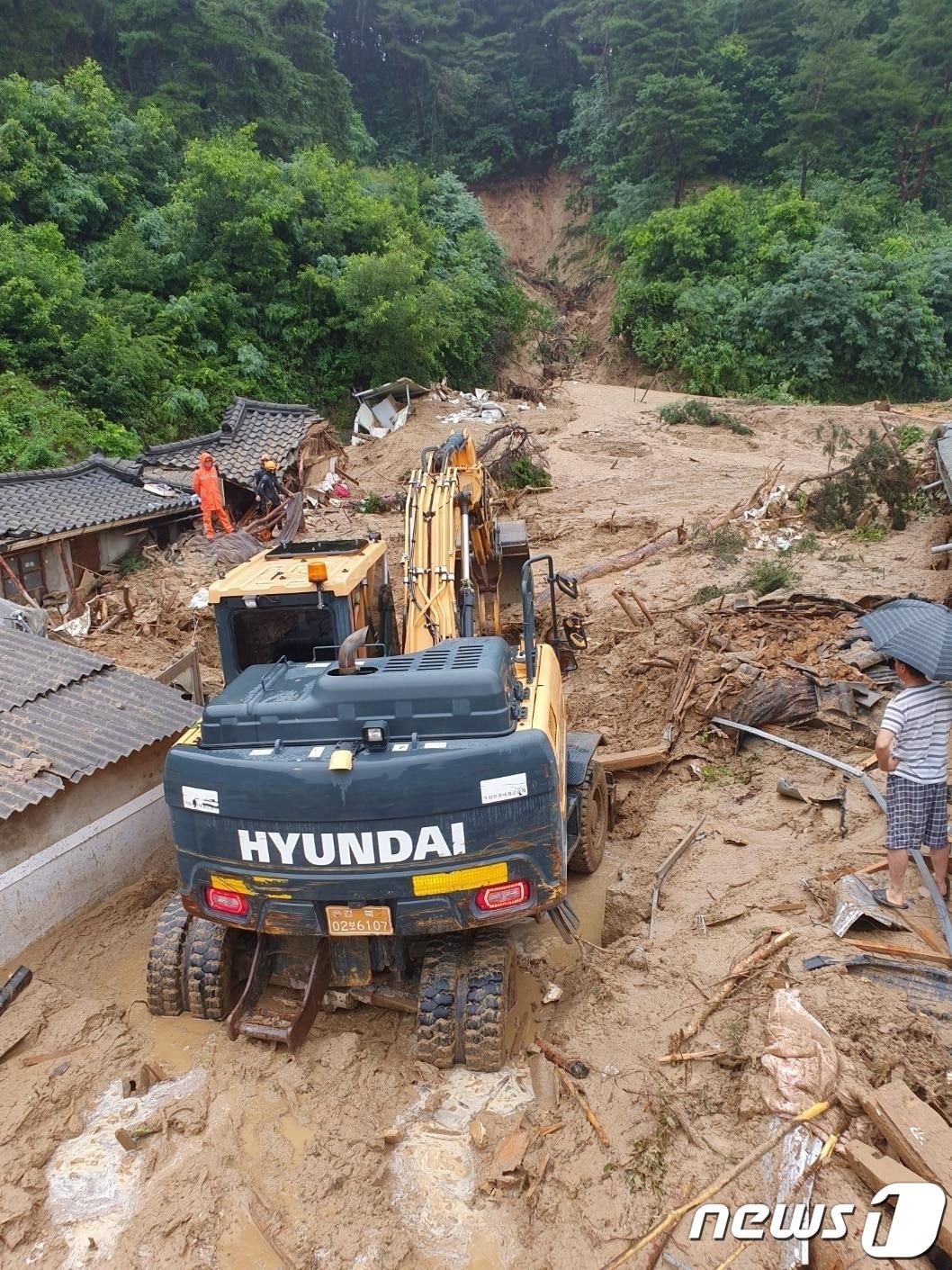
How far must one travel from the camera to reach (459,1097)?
4535 mm

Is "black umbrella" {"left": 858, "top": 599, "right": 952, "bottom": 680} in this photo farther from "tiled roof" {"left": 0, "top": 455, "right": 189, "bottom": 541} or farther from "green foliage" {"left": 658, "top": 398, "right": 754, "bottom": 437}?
"green foliage" {"left": 658, "top": 398, "right": 754, "bottom": 437}

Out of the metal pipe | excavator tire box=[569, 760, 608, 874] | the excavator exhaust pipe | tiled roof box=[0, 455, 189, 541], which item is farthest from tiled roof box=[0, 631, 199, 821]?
tiled roof box=[0, 455, 189, 541]

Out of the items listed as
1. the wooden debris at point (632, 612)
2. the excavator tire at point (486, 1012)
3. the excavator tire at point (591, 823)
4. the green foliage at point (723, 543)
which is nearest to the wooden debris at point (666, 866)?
the excavator tire at point (591, 823)

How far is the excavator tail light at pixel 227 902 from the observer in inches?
178

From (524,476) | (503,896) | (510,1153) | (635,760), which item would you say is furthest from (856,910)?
(524,476)

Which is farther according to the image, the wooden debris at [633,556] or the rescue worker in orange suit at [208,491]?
the rescue worker in orange suit at [208,491]

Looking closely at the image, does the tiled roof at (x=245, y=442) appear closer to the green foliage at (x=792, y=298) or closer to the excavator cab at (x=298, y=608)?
the excavator cab at (x=298, y=608)

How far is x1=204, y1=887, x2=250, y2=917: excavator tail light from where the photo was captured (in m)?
4.53

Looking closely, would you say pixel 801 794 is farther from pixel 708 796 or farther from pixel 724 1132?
pixel 724 1132

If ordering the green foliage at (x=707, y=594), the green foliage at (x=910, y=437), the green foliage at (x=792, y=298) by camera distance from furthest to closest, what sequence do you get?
the green foliage at (x=792, y=298) < the green foliage at (x=910, y=437) < the green foliage at (x=707, y=594)

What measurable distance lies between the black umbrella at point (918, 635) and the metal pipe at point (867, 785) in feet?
3.74

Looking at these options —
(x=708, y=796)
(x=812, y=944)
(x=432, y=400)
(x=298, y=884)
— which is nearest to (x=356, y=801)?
(x=298, y=884)

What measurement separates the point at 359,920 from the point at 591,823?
276 centimetres

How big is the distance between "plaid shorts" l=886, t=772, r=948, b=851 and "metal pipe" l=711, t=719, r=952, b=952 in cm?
9
